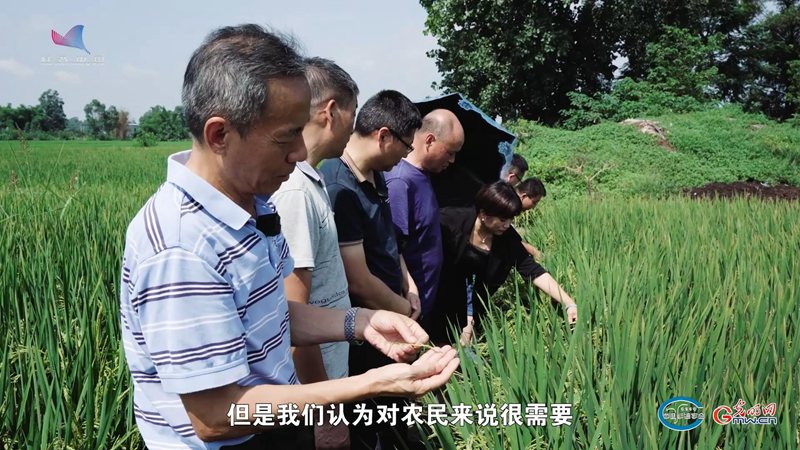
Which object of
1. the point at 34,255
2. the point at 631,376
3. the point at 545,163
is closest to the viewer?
the point at 631,376

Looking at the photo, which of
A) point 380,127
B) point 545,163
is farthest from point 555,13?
point 380,127

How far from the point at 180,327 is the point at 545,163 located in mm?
8573

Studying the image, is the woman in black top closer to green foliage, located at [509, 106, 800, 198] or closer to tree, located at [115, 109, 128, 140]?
green foliage, located at [509, 106, 800, 198]

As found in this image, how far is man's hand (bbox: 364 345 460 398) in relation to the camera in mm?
980

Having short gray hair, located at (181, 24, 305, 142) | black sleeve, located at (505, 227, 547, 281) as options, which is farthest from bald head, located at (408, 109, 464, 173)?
short gray hair, located at (181, 24, 305, 142)

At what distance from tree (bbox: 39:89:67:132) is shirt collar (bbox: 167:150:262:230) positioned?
5823 cm

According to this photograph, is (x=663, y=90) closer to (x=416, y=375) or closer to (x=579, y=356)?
(x=579, y=356)

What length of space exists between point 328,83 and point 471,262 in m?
1.35

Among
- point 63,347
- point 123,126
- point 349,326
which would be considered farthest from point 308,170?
point 123,126

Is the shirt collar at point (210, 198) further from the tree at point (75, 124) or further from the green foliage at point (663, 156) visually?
the tree at point (75, 124)

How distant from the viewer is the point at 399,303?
194 centimetres

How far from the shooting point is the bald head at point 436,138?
245 centimetres

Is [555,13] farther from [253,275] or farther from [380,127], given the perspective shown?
[253,275]

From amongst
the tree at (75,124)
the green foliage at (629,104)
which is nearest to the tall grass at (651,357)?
the green foliage at (629,104)
